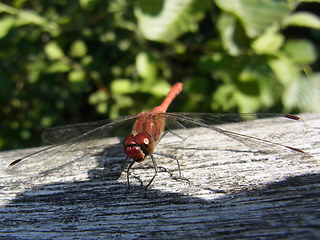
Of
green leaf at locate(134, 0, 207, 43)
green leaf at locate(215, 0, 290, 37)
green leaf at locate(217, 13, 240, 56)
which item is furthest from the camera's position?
green leaf at locate(217, 13, 240, 56)

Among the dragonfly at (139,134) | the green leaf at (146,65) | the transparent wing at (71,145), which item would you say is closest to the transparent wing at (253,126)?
the dragonfly at (139,134)

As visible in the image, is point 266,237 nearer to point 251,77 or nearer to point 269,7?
point 269,7

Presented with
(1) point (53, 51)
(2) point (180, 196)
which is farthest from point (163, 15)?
(2) point (180, 196)

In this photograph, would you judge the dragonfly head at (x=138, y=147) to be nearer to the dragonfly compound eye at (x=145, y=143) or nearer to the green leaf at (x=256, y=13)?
the dragonfly compound eye at (x=145, y=143)

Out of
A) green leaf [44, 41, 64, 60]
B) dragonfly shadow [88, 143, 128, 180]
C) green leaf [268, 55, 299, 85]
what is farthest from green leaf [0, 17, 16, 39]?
green leaf [268, 55, 299, 85]

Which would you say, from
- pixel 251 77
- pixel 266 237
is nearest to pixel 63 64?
pixel 251 77

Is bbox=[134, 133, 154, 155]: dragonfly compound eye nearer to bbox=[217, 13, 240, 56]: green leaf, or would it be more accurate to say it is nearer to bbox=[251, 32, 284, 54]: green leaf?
bbox=[217, 13, 240, 56]: green leaf
